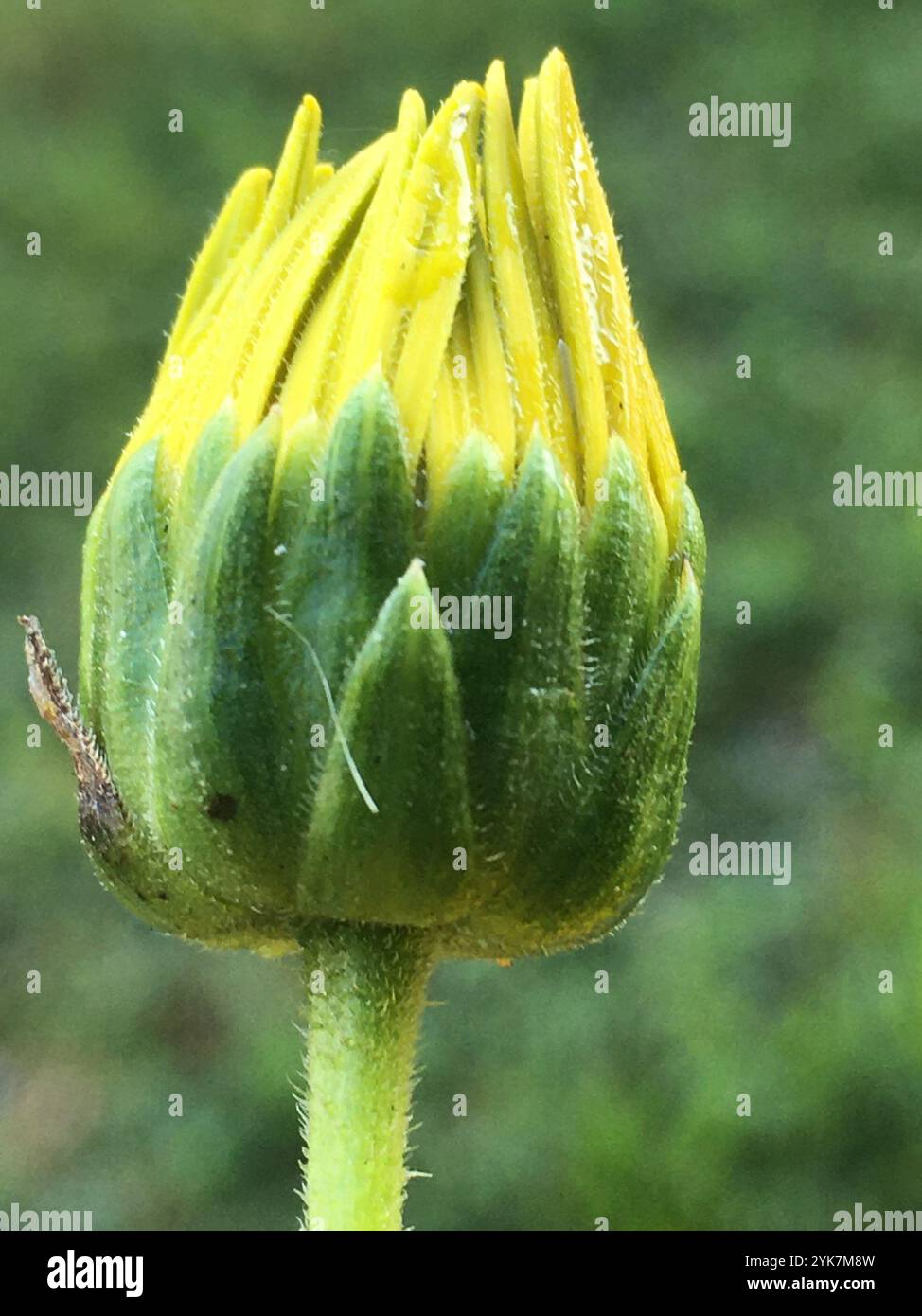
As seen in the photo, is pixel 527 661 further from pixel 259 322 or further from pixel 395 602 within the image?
pixel 259 322

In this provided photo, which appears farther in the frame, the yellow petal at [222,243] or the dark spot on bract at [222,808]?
the yellow petal at [222,243]

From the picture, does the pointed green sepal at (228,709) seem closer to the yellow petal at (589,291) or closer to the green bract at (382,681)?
the green bract at (382,681)

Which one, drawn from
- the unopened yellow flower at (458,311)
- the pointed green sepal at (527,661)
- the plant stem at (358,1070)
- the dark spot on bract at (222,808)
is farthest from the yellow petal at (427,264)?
the plant stem at (358,1070)

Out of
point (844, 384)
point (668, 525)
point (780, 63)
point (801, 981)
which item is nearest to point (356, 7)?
point (780, 63)

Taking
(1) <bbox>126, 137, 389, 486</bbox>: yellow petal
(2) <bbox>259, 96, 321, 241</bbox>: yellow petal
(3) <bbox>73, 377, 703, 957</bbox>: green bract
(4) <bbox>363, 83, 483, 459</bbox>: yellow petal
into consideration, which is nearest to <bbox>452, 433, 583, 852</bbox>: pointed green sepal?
(3) <bbox>73, 377, 703, 957</bbox>: green bract

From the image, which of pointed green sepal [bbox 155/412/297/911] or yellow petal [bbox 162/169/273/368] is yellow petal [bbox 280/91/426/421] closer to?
pointed green sepal [bbox 155/412/297/911]

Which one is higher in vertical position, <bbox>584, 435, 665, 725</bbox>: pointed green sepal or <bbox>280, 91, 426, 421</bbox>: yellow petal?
<bbox>280, 91, 426, 421</bbox>: yellow petal
